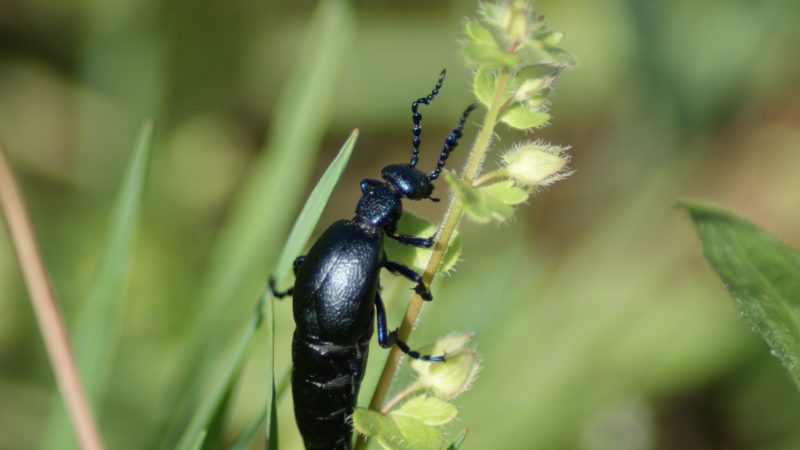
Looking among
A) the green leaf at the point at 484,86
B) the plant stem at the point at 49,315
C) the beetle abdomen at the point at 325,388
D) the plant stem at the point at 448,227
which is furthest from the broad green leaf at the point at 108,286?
the green leaf at the point at 484,86

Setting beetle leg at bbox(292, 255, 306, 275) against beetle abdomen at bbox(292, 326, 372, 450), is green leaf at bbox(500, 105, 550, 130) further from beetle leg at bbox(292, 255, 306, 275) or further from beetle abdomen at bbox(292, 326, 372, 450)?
beetle leg at bbox(292, 255, 306, 275)

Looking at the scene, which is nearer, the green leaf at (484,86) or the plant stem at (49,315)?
the green leaf at (484,86)

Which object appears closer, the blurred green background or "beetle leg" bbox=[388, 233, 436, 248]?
"beetle leg" bbox=[388, 233, 436, 248]

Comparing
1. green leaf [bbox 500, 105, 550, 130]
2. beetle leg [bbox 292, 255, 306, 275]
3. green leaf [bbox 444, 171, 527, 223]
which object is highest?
green leaf [bbox 500, 105, 550, 130]

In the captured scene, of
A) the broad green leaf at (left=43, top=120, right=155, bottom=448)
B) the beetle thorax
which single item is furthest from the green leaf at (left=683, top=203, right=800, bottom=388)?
the broad green leaf at (left=43, top=120, right=155, bottom=448)

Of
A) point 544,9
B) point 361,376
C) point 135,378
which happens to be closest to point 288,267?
point 361,376

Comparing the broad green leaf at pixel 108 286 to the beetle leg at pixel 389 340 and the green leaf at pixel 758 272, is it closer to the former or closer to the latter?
the beetle leg at pixel 389 340
